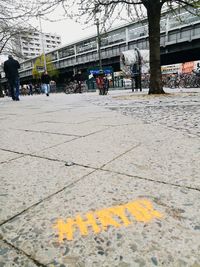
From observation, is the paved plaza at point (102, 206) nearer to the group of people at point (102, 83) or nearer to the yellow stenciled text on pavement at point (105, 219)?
the yellow stenciled text on pavement at point (105, 219)

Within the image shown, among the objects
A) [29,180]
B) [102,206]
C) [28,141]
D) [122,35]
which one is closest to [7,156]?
Result: [28,141]

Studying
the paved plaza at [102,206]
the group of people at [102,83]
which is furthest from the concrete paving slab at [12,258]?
the group of people at [102,83]

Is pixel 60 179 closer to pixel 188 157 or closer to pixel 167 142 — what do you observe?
pixel 188 157

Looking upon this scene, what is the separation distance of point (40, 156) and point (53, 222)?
3.42 feet

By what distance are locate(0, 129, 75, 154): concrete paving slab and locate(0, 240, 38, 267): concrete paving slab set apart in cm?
135

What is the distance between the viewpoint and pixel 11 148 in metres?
2.33

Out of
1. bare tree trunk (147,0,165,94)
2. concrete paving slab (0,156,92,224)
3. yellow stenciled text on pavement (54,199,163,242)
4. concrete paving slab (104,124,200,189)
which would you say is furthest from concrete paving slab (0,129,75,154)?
bare tree trunk (147,0,165,94)

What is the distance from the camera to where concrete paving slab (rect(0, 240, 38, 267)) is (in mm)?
777

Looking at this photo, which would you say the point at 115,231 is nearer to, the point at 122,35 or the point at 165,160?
the point at 165,160

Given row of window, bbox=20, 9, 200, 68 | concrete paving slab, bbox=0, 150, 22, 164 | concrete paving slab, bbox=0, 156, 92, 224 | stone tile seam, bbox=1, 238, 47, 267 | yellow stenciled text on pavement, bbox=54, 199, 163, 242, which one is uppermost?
row of window, bbox=20, 9, 200, 68

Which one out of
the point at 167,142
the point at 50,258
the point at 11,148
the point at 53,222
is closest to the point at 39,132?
the point at 11,148

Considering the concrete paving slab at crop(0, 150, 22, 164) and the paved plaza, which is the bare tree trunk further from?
the concrete paving slab at crop(0, 150, 22, 164)

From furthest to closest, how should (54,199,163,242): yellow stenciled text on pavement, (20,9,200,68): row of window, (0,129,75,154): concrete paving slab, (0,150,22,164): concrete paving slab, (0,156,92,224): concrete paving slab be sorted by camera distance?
(20,9,200,68): row of window
(0,129,75,154): concrete paving slab
(0,150,22,164): concrete paving slab
(0,156,92,224): concrete paving slab
(54,199,163,242): yellow stenciled text on pavement

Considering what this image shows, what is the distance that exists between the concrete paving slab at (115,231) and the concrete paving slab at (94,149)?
50 cm
